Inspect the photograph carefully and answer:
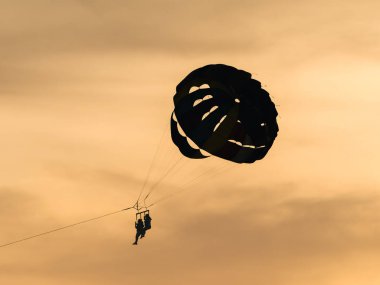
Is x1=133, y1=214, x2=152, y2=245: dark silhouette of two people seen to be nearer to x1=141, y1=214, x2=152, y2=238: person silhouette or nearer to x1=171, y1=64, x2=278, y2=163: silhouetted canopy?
x1=141, y1=214, x2=152, y2=238: person silhouette

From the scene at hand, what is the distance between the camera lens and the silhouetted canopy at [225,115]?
32812 mm

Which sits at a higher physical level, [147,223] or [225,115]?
[225,115]

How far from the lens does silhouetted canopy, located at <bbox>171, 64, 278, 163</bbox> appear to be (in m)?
32.8

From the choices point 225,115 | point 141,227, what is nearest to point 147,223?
point 141,227

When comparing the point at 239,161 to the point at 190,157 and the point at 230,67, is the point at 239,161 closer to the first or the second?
the point at 190,157

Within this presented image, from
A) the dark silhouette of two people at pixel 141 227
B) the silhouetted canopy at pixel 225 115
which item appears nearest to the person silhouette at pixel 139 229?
the dark silhouette of two people at pixel 141 227

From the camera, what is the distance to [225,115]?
3431 centimetres

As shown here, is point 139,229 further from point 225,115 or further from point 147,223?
point 225,115

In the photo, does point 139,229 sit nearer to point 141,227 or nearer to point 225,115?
point 141,227

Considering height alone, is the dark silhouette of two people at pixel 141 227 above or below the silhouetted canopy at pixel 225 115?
below

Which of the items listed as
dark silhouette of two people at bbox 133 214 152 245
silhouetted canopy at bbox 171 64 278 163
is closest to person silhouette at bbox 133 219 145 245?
dark silhouette of two people at bbox 133 214 152 245

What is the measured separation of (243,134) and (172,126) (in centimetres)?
484

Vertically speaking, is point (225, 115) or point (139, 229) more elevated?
point (225, 115)

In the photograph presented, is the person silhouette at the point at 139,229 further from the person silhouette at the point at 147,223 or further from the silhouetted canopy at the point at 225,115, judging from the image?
the silhouetted canopy at the point at 225,115
